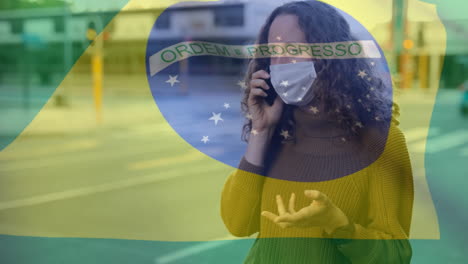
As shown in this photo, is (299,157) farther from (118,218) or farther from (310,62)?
(118,218)

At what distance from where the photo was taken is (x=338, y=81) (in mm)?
723

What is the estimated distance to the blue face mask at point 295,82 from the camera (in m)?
0.71

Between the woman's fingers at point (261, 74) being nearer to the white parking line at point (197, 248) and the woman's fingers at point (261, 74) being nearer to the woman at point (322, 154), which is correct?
the woman at point (322, 154)

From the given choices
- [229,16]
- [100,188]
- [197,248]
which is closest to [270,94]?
[229,16]

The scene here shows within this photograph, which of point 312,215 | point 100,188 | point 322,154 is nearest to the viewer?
point 312,215

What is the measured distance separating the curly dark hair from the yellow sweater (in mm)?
29

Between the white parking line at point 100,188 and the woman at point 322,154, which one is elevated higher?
the woman at point 322,154

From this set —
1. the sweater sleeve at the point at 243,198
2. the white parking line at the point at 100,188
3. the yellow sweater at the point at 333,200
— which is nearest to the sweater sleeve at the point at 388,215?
the yellow sweater at the point at 333,200

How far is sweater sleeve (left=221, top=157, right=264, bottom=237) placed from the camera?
2.47 feet

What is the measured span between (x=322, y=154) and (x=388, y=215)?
120 mm

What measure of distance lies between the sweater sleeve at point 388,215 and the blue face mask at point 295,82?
0.13 metres

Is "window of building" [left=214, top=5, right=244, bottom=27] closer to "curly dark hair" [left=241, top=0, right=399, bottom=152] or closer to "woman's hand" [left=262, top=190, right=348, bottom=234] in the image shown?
"curly dark hair" [left=241, top=0, right=399, bottom=152]

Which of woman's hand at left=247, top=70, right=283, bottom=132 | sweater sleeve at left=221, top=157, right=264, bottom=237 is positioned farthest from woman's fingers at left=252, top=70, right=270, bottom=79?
sweater sleeve at left=221, top=157, right=264, bottom=237
